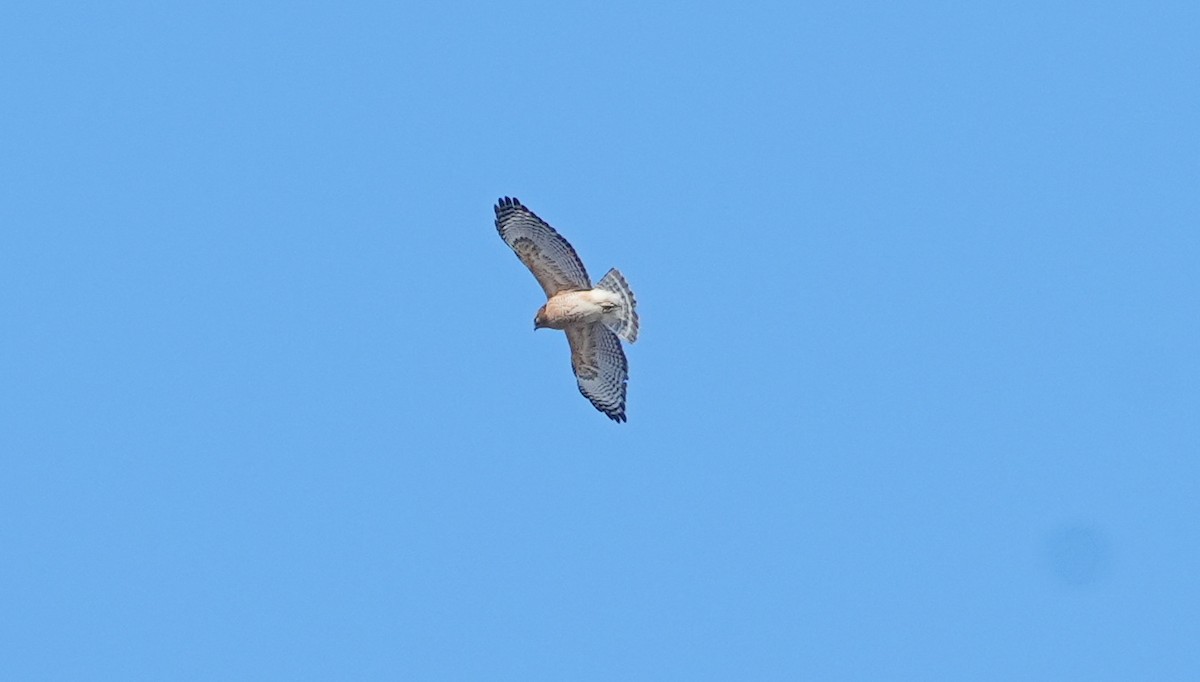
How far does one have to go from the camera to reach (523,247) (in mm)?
30562

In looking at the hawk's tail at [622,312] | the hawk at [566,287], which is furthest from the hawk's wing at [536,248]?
the hawk's tail at [622,312]

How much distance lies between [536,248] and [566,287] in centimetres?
52

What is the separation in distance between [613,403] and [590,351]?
667 millimetres

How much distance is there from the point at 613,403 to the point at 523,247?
208 cm

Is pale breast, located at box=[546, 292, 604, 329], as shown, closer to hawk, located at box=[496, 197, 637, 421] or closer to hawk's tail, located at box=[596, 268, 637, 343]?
hawk, located at box=[496, 197, 637, 421]

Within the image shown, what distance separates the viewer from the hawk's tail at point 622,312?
30.7 m

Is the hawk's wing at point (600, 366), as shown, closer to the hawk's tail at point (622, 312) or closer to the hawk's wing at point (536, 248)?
the hawk's tail at point (622, 312)

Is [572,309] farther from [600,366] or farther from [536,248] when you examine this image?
[600,366]

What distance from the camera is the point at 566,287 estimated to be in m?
30.7

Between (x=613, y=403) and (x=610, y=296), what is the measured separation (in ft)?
4.74

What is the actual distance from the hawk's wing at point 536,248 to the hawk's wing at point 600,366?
0.59 m

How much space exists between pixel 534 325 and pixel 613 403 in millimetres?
1446

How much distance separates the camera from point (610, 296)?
30.5 m

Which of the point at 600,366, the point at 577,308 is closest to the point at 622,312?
the point at 577,308
